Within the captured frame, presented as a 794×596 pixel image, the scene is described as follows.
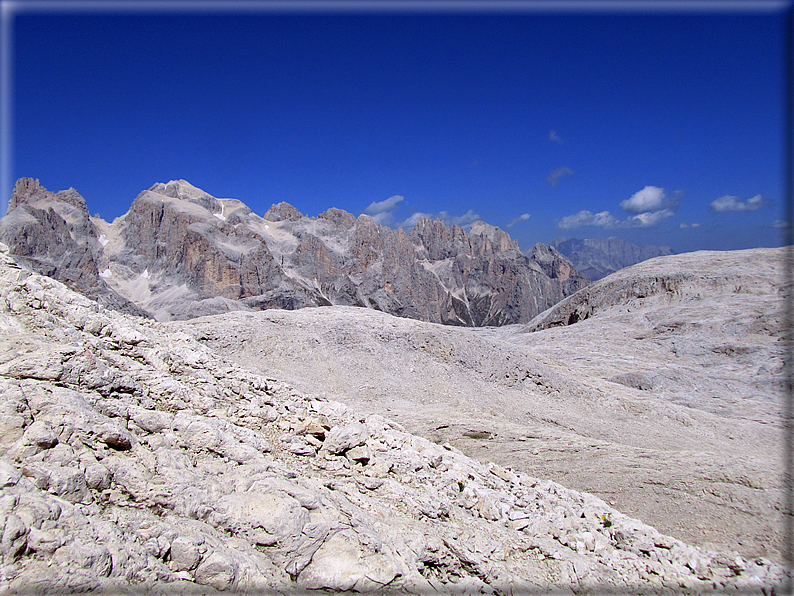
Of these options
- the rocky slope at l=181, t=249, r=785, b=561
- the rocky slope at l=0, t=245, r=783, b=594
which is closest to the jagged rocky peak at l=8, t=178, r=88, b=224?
the rocky slope at l=181, t=249, r=785, b=561

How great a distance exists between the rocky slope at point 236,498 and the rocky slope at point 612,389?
3273 millimetres

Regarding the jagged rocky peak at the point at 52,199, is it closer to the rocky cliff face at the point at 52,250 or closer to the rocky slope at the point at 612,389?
the rocky cliff face at the point at 52,250

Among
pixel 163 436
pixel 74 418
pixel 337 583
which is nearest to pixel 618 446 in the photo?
pixel 337 583

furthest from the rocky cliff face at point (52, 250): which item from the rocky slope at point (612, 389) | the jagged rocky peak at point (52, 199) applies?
the rocky slope at point (612, 389)

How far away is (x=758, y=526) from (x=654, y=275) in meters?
42.5

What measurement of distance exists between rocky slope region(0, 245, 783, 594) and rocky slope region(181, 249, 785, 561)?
327 cm

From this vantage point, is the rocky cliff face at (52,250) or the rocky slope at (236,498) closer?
the rocky slope at (236,498)

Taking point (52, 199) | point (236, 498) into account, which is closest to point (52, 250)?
point (52, 199)

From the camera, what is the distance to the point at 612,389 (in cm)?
2361

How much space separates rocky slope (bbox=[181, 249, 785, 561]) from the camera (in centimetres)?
1141

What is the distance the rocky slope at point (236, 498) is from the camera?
173 inches

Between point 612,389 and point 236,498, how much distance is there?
2297 cm

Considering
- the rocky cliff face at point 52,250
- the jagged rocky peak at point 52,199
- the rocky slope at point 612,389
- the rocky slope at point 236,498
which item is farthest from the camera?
the jagged rocky peak at point 52,199

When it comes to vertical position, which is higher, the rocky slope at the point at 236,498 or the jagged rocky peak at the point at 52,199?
the jagged rocky peak at the point at 52,199
